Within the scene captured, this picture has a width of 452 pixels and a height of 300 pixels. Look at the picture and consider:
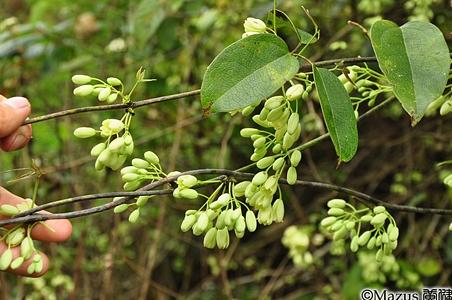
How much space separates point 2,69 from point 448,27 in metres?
1.59

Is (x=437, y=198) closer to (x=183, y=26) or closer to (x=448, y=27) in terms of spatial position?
(x=448, y=27)

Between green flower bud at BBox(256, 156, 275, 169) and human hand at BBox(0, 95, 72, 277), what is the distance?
315mm

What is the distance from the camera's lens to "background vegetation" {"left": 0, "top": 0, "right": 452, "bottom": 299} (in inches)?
84.1

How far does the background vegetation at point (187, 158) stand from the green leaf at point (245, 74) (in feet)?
3.66

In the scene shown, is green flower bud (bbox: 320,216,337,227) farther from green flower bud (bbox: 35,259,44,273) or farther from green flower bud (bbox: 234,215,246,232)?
green flower bud (bbox: 35,259,44,273)

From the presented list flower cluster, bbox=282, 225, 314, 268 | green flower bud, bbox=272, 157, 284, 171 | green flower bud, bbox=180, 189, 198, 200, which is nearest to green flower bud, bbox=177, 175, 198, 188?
green flower bud, bbox=180, 189, 198, 200

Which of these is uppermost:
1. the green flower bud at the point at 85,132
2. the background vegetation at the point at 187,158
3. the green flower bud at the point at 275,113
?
the green flower bud at the point at 275,113

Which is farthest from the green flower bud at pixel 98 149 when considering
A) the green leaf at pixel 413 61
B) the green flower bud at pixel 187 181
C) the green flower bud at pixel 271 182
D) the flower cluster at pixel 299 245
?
the flower cluster at pixel 299 245

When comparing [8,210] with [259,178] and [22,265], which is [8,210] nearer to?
[22,265]

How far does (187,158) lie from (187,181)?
1740mm

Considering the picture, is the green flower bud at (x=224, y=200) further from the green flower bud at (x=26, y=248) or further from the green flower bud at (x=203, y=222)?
the green flower bud at (x=26, y=248)

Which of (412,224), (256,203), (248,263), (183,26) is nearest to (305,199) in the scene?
(248,263)

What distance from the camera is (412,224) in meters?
2.23

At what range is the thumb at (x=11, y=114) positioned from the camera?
38.2 inches
